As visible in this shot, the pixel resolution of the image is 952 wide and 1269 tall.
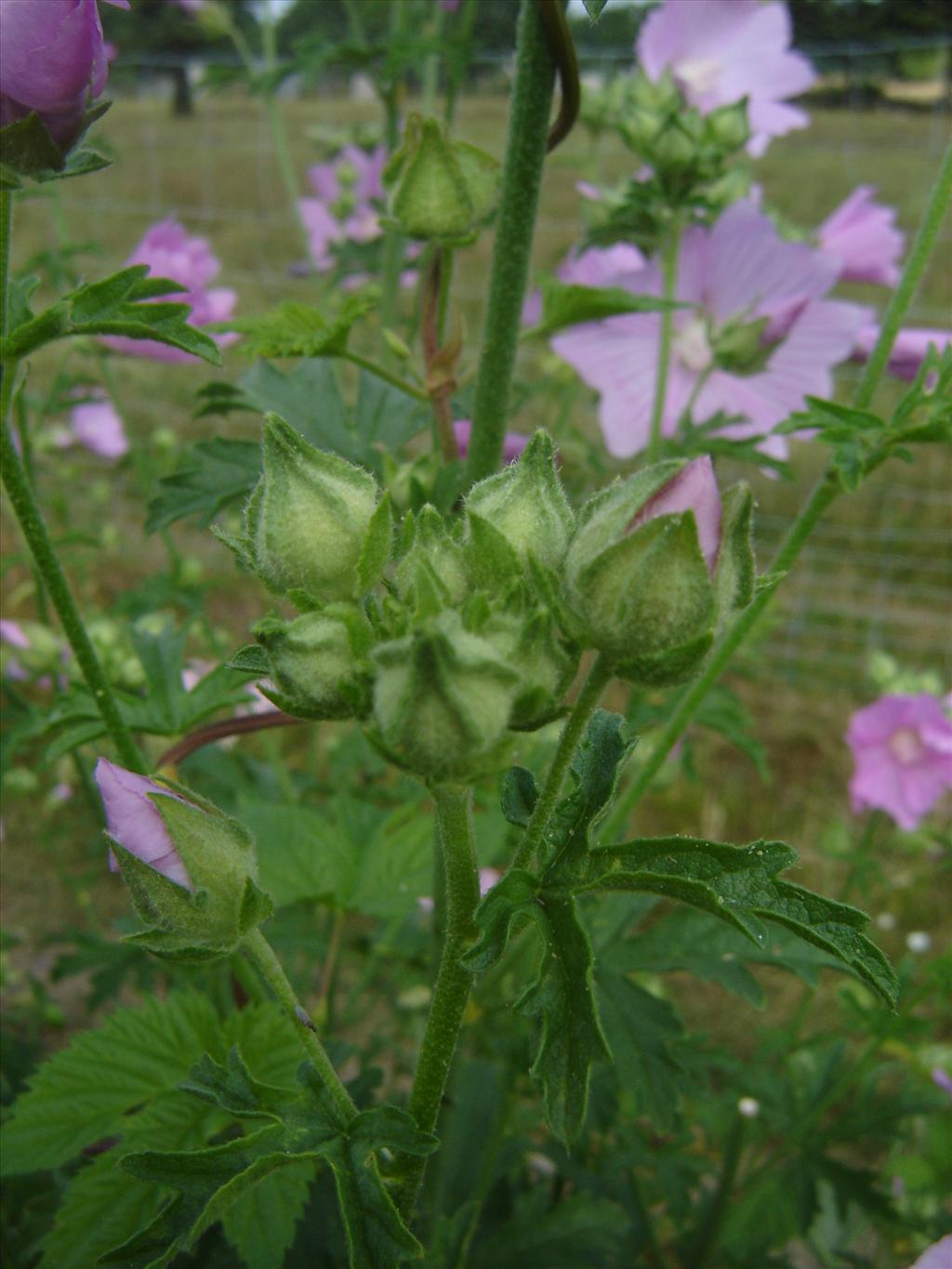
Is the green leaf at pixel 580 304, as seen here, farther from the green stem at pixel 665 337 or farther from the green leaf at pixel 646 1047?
the green leaf at pixel 646 1047

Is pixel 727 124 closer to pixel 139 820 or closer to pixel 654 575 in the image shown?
pixel 654 575

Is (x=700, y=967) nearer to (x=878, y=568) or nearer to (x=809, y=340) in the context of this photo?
(x=809, y=340)

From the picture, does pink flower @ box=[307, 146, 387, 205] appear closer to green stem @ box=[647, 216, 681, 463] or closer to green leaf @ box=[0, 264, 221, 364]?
green stem @ box=[647, 216, 681, 463]

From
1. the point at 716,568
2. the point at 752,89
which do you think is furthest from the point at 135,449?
the point at 716,568

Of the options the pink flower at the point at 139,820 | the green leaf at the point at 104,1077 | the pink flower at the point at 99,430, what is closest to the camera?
the pink flower at the point at 139,820

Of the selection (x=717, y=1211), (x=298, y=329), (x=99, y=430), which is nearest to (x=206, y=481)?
(x=298, y=329)

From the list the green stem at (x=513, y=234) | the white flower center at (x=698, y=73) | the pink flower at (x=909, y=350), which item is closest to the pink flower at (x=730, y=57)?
the white flower center at (x=698, y=73)

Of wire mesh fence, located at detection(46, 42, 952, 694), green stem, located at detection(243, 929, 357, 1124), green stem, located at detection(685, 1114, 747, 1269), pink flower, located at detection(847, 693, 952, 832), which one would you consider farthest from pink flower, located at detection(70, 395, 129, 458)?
green stem, located at detection(243, 929, 357, 1124)
